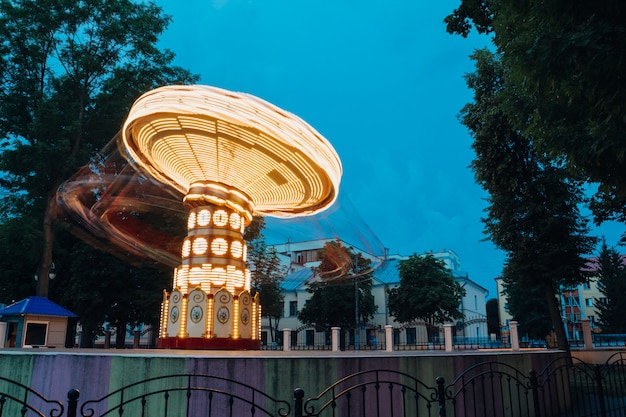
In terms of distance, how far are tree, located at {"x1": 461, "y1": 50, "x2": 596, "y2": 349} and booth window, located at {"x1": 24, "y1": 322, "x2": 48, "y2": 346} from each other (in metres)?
23.3

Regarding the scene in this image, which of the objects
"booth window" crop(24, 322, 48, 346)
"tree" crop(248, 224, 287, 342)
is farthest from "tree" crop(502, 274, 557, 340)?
"booth window" crop(24, 322, 48, 346)

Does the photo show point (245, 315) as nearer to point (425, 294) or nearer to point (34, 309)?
point (34, 309)

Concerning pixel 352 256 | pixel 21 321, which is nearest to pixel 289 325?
pixel 352 256

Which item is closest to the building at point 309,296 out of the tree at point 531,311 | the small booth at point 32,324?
the tree at point 531,311

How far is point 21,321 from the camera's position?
863 inches

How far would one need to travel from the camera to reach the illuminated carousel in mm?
16500

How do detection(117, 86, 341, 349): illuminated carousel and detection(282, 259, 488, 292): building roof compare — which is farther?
detection(282, 259, 488, 292): building roof

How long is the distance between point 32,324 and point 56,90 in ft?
51.4

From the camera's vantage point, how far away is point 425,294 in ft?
152

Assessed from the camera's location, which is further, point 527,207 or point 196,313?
point 527,207

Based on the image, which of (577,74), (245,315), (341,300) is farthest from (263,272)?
(577,74)

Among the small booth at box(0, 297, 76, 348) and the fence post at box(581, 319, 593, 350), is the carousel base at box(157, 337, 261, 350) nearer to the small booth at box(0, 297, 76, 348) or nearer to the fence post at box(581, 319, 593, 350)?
the small booth at box(0, 297, 76, 348)

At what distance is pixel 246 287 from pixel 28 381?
1046 cm

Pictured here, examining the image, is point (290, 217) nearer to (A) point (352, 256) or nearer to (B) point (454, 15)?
(B) point (454, 15)
